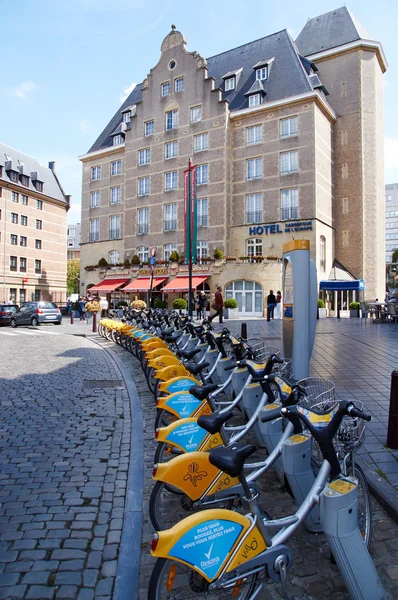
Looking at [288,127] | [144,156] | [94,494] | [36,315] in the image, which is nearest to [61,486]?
[94,494]

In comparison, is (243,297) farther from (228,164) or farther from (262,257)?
(228,164)

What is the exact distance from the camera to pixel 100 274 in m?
37.4

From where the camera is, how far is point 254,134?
1256 inches

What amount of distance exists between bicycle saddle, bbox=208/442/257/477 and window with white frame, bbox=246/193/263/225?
30347mm

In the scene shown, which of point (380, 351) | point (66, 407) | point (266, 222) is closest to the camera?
point (66, 407)

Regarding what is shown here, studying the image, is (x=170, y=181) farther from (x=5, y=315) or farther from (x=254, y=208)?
(x=5, y=315)

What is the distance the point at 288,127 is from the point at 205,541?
32.0 meters

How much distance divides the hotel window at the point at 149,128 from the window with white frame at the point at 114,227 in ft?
25.4

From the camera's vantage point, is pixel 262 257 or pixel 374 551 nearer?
pixel 374 551

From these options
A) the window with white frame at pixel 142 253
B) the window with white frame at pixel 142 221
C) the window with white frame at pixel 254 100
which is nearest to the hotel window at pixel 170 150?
the window with white frame at pixel 142 221

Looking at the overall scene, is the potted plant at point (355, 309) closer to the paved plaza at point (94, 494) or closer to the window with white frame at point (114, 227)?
the paved plaza at point (94, 494)

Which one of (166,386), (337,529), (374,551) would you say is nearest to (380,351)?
(166,386)

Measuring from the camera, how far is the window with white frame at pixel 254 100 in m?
31.9

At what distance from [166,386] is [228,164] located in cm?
3009
